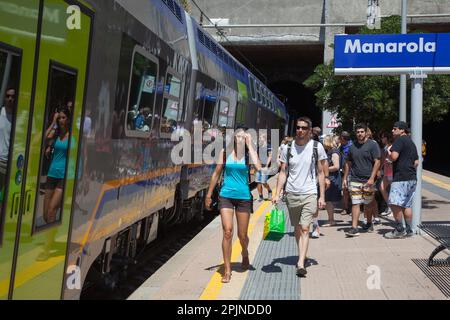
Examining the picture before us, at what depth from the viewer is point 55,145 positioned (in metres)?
3.59

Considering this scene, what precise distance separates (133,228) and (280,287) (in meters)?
1.66

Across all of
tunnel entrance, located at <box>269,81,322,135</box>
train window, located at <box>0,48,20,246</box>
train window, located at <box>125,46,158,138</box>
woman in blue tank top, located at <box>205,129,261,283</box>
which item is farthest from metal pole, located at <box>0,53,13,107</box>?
tunnel entrance, located at <box>269,81,322,135</box>

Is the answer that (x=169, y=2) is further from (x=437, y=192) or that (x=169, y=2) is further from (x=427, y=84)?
(x=437, y=192)

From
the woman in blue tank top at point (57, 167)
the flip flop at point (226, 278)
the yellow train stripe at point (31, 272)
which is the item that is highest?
the woman in blue tank top at point (57, 167)

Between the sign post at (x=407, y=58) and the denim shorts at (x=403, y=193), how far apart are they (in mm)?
506

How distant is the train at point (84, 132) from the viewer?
3059mm

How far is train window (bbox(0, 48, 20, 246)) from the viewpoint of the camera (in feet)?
9.60

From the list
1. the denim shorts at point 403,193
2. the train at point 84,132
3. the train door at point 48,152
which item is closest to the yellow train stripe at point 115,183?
the train at point 84,132

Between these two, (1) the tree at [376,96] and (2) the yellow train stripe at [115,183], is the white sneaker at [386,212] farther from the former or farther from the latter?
(2) the yellow train stripe at [115,183]

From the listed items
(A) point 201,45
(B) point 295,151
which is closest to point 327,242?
(B) point 295,151

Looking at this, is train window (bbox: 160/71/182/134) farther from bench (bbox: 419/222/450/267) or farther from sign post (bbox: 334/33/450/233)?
bench (bbox: 419/222/450/267)

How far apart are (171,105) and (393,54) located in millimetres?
3907

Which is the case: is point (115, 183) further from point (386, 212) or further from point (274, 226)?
point (386, 212)

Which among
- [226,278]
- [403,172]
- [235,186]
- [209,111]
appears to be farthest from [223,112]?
[226,278]
